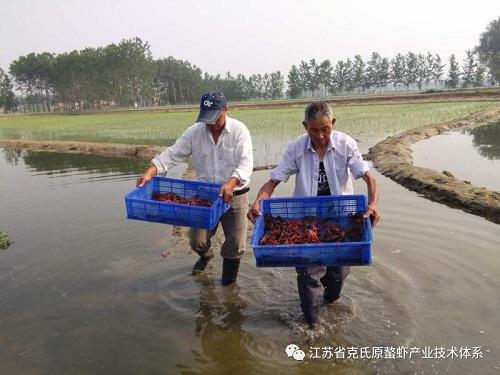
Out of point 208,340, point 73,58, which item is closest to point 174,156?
point 208,340

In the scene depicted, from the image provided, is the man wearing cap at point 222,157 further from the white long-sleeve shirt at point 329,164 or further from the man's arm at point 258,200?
the white long-sleeve shirt at point 329,164

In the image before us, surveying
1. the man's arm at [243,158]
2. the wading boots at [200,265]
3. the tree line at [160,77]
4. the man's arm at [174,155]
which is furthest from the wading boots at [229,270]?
the tree line at [160,77]

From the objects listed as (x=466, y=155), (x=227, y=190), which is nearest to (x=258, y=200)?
(x=227, y=190)

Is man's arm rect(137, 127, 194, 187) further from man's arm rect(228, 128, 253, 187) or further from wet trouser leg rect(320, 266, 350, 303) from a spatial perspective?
wet trouser leg rect(320, 266, 350, 303)

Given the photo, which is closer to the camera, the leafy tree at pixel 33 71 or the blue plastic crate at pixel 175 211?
the blue plastic crate at pixel 175 211

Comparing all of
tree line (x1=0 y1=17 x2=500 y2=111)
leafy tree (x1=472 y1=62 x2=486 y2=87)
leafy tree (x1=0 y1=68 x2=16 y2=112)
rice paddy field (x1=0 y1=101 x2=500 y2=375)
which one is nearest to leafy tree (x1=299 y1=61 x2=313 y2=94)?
tree line (x1=0 y1=17 x2=500 y2=111)

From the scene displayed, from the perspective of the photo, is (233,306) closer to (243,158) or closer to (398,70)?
(243,158)

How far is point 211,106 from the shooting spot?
12.9ft

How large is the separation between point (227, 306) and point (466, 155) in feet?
31.2

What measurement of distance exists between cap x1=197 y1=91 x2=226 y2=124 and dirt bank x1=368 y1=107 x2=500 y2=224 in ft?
14.3

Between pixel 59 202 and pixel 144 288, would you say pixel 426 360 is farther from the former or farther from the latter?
pixel 59 202

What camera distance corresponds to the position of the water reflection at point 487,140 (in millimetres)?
11631

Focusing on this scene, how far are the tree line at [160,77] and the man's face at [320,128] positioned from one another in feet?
223

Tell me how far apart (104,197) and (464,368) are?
7.57 m
